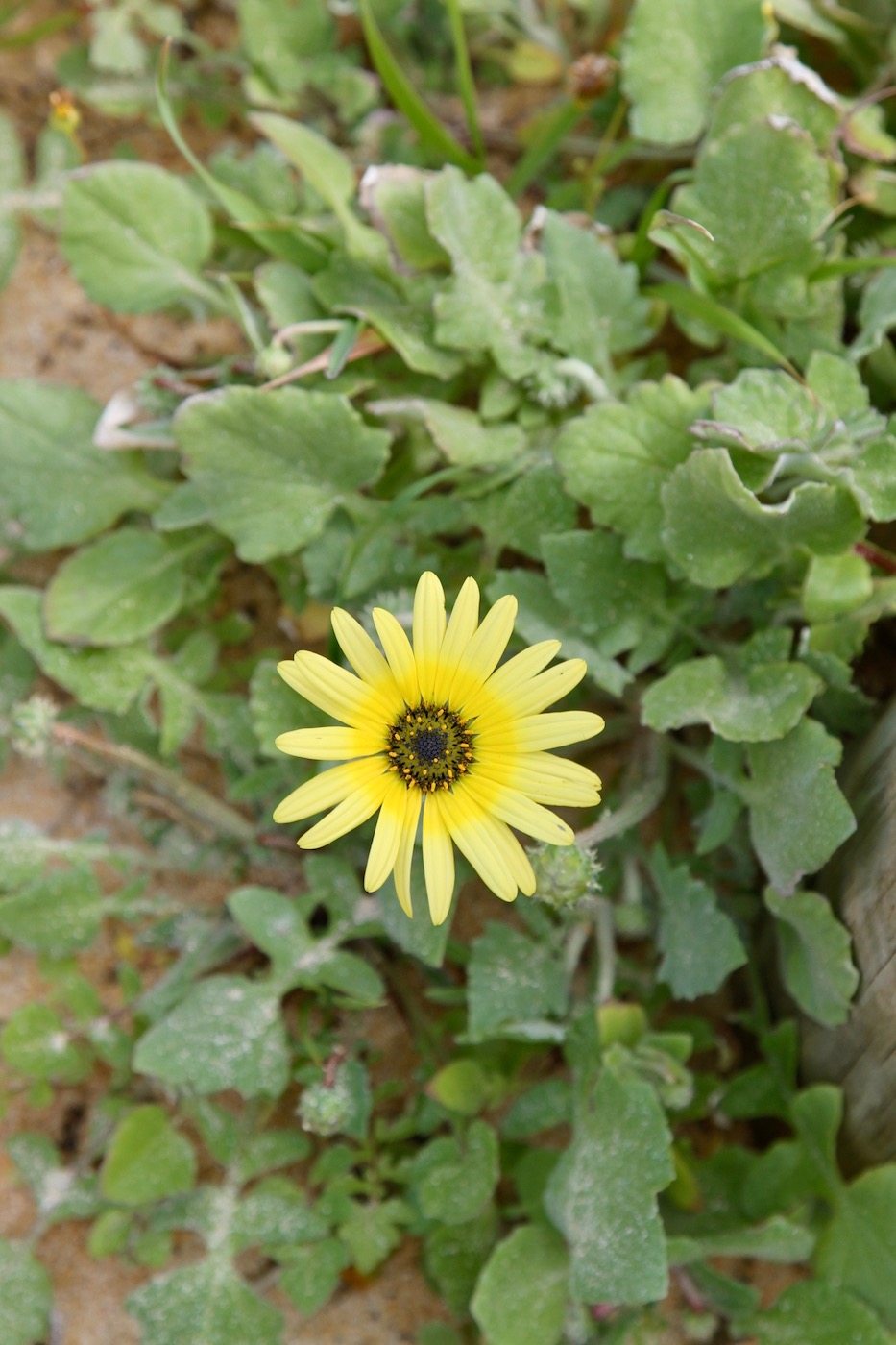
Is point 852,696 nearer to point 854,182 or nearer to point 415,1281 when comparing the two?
point 854,182

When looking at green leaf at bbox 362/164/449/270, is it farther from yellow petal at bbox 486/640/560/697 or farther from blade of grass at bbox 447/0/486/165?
yellow petal at bbox 486/640/560/697

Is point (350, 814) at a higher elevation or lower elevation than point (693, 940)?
higher

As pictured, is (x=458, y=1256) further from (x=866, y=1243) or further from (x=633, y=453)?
(x=633, y=453)

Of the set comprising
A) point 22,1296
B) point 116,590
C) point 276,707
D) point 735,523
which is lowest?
point 22,1296

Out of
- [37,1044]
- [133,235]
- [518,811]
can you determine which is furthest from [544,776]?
[133,235]

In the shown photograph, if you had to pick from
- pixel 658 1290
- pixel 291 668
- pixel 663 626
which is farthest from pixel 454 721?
pixel 658 1290

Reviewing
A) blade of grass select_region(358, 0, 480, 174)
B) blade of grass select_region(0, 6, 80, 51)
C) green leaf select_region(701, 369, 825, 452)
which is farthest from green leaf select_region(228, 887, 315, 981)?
blade of grass select_region(0, 6, 80, 51)
